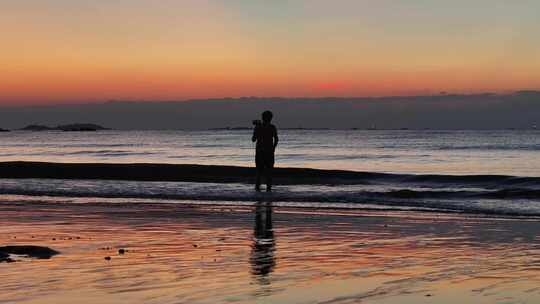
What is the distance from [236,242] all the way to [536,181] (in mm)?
16499

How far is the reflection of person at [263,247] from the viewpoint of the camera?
26.6ft

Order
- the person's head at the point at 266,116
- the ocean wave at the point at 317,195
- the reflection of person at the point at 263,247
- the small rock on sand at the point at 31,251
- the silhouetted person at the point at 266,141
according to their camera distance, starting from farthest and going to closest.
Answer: the silhouetted person at the point at 266,141 → the person's head at the point at 266,116 → the ocean wave at the point at 317,195 → the small rock on sand at the point at 31,251 → the reflection of person at the point at 263,247

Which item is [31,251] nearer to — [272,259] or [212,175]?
[272,259]

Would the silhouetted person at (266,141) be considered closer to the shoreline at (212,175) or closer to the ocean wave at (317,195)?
the ocean wave at (317,195)

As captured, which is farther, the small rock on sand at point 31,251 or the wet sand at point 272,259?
the small rock on sand at point 31,251

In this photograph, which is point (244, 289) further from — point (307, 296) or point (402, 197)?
point (402, 197)

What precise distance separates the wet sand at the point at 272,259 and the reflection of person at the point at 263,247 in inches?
0.6

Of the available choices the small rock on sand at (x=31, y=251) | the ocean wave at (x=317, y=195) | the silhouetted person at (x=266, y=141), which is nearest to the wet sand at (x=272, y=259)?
the small rock on sand at (x=31, y=251)

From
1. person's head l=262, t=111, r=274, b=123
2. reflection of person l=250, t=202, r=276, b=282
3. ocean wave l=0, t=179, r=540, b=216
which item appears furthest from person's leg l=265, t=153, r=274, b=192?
reflection of person l=250, t=202, r=276, b=282

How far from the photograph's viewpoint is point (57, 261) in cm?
850

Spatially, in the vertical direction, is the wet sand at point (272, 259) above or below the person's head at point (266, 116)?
below

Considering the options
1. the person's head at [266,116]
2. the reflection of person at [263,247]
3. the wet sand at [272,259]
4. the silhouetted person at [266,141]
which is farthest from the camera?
the silhouetted person at [266,141]

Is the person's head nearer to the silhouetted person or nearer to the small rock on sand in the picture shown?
the silhouetted person

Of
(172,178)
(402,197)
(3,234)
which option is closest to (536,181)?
(402,197)
